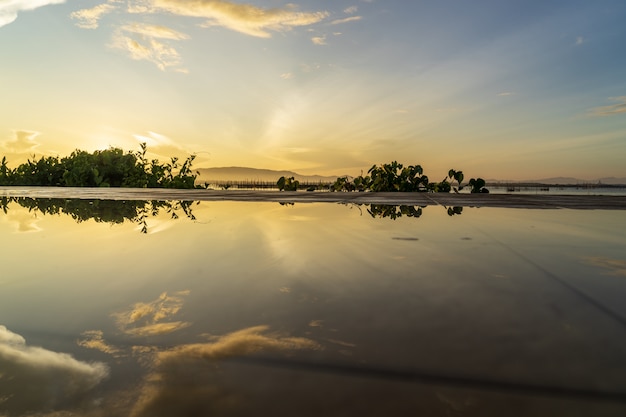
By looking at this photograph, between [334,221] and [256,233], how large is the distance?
8.42 ft

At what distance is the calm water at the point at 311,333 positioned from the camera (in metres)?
1.70

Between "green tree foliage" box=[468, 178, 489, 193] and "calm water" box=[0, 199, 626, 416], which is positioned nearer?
"calm water" box=[0, 199, 626, 416]

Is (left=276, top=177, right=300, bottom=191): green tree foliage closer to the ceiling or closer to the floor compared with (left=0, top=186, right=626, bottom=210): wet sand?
closer to the ceiling

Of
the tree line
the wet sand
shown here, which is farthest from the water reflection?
the tree line

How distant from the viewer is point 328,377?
1.86m

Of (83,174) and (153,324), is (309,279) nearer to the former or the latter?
(153,324)

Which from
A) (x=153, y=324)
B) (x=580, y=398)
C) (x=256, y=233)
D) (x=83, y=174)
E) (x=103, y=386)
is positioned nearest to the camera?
(x=580, y=398)

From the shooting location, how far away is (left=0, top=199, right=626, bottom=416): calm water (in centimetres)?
170

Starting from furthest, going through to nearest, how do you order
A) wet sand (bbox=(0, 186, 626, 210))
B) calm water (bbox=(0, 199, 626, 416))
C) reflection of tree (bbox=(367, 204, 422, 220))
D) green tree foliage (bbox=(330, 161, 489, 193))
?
green tree foliage (bbox=(330, 161, 489, 193))
wet sand (bbox=(0, 186, 626, 210))
reflection of tree (bbox=(367, 204, 422, 220))
calm water (bbox=(0, 199, 626, 416))

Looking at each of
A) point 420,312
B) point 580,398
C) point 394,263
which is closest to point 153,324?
point 420,312

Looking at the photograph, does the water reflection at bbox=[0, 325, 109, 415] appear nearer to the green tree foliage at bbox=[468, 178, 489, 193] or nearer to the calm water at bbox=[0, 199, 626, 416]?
the calm water at bbox=[0, 199, 626, 416]

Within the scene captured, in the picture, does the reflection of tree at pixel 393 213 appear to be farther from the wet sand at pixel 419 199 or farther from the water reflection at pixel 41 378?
the water reflection at pixel 41 378

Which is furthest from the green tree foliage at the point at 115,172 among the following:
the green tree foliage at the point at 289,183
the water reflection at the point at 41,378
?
the water reflection at the point at 41,378

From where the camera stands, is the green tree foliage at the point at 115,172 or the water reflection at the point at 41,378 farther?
the green tree foliage at the point at 115,172
